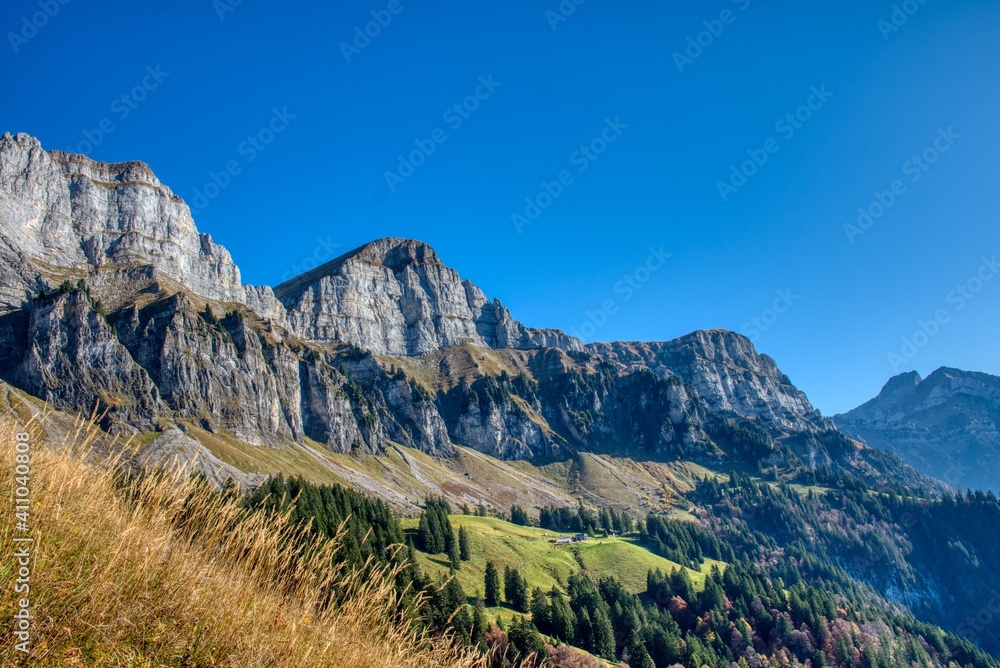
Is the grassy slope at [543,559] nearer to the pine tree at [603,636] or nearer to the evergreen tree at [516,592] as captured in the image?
the evergreen tree at [516,592]

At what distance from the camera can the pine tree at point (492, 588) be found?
9131cm

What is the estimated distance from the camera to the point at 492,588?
305ft

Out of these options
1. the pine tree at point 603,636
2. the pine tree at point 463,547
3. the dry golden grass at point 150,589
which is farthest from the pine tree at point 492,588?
the dry golden grass at point 150,589

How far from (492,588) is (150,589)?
93.9m

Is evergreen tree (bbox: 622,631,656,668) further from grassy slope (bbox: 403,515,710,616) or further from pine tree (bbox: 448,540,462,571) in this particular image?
pine tree (bbox: 448,540,462,571)

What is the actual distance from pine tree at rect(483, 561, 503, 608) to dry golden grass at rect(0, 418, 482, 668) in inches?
3492

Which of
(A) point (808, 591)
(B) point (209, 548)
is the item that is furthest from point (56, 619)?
(A) point (808, 591)

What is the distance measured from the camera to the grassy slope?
106 metres

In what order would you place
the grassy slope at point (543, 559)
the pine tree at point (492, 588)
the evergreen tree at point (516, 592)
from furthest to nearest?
the grassy slope at point (543, 559)
the evergreen tree at point (516, 592)
the pine tree at point (492, 588)

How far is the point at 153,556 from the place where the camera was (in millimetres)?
8211

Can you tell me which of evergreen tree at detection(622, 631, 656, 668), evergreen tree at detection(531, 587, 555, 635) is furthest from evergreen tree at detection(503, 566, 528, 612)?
evergreen tree at detection(622, 631, 656, 668)

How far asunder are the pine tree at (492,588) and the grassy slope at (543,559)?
7.13ft

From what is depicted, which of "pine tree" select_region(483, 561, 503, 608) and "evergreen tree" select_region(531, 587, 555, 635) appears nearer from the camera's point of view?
"evergreen tree" select_region(531, 587, 555, 635)

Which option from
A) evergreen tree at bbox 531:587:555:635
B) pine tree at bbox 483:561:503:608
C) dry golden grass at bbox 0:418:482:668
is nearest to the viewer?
dry golden grass at bbox 0:418:482:668
